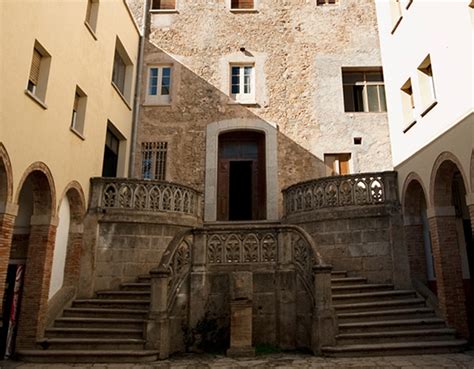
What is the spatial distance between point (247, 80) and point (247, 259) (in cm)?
870

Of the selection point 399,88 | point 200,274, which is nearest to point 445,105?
point 399,88

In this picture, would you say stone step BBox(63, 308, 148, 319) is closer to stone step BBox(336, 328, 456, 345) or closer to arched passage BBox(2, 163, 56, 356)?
arched passage BBox(2, 163, 56, 356)

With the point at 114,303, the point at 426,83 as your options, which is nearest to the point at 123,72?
the point at 114,303

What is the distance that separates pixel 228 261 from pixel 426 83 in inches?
263

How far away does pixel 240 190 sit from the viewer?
1459 centimetres

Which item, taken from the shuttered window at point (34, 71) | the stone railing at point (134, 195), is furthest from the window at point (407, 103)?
the shuttered window at point (34, 71)

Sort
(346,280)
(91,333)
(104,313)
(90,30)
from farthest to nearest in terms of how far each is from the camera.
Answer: (90,30) < (346,280) < (104,313) < (91,333)

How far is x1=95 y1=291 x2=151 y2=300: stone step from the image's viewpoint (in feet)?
28.6

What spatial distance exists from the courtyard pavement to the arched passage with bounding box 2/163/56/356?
72cm

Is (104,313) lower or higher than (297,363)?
higher

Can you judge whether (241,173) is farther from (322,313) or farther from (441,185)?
(322,313)

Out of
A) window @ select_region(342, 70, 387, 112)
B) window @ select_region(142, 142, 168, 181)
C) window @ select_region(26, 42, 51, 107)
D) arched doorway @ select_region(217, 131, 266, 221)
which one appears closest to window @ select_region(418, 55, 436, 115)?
window @ select_region(342, 70, 387, 112)

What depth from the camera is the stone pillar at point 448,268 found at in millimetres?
7801

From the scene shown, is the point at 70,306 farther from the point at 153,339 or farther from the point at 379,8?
the point at 379,8
